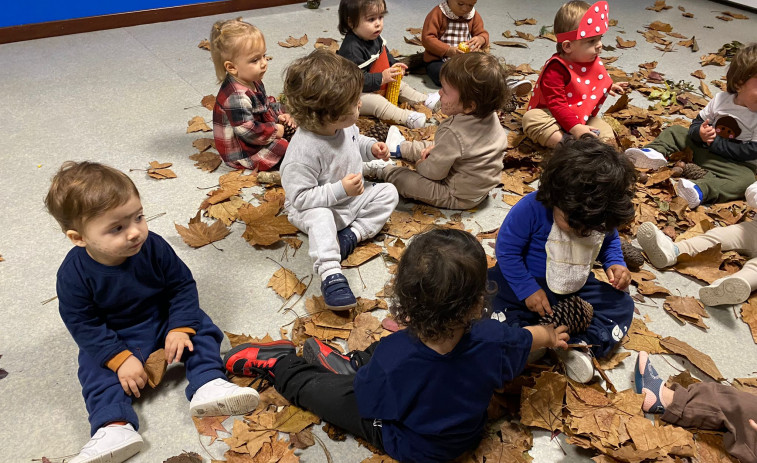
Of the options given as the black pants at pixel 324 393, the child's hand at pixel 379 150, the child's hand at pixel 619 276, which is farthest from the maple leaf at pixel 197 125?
the child's hand at pixel 619 276

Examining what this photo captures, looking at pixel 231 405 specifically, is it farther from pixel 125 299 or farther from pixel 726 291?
pixel 726 291

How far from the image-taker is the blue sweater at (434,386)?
1706mm

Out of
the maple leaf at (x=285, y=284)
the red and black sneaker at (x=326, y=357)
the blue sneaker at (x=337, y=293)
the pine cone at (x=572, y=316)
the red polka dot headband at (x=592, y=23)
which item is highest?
the red polka dot headband at (x=592, y=23)

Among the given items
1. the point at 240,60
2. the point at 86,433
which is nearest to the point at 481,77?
the point at 240,60

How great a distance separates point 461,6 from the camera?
445 centimetres

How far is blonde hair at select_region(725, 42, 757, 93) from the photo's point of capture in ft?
10.3

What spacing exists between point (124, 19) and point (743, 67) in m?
5.27

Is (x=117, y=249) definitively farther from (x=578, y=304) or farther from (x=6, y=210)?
(x=578, y=304)

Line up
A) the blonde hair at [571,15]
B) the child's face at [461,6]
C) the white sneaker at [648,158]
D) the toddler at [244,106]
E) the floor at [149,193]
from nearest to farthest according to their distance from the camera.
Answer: the floor at [149,193], the toddler at [244,106], the blonde hair at [571,15], the white sneaker at [648,158], the child's face at [461,6]

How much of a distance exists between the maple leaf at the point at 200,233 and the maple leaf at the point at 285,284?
0.45 meters

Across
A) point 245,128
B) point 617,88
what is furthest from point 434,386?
point 617,88

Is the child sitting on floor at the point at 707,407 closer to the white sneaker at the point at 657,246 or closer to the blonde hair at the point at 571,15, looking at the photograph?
the white sneaker at the point at 657,246

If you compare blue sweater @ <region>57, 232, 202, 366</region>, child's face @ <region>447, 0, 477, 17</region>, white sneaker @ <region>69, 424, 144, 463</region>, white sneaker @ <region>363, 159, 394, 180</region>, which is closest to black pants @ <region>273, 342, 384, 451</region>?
blue sweater @ <region>57, 232, 202, 366</region>

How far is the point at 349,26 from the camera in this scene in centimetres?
392
